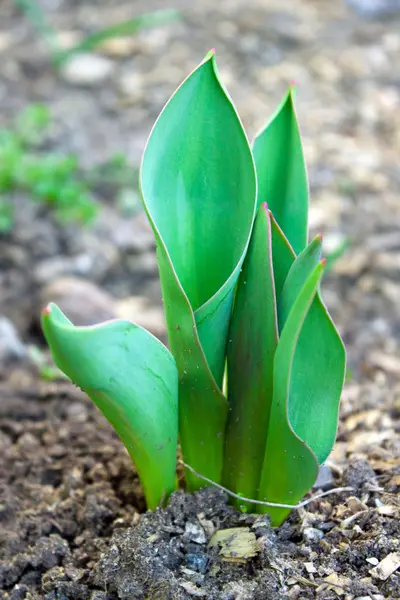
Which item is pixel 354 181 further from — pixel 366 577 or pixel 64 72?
pixel 366 577

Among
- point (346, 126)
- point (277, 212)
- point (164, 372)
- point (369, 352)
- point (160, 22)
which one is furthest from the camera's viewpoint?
point (160, 22)

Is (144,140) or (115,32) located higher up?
(115,32)

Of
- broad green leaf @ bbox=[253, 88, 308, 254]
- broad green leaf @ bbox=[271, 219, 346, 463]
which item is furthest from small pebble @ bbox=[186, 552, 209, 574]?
broad green leaf @ bbox=[253, 88, 308, 254]

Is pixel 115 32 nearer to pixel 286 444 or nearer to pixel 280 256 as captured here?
pixel 280 256

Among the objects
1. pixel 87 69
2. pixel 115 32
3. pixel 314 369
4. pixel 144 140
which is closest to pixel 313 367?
pixel 314 369

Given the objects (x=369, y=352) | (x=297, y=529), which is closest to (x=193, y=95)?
(x=297, y=529)

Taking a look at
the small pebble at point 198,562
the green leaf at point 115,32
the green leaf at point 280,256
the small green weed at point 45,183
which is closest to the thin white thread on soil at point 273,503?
the small pebble at point 198,562

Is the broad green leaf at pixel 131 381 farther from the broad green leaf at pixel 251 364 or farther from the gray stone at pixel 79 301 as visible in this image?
the gray stone at pixel 79 301
